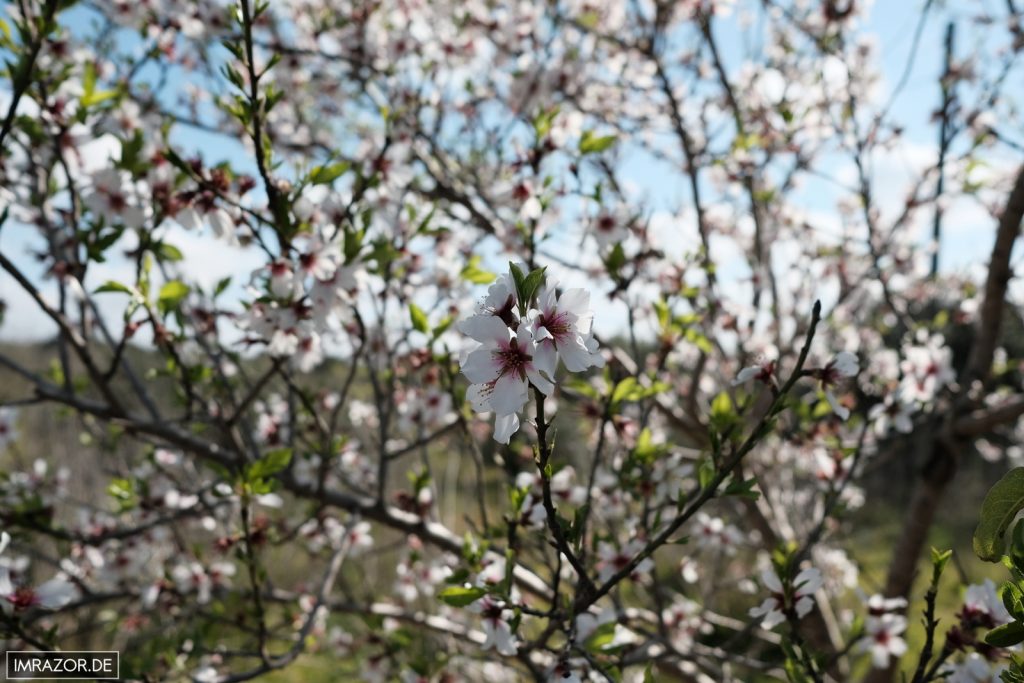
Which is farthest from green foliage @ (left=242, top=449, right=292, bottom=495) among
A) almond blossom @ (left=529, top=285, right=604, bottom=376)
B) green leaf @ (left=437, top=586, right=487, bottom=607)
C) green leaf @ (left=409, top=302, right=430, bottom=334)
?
almond blossom @ (left=529, top=285, right=604, bottom=376)

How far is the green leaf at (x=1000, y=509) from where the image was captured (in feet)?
2.75

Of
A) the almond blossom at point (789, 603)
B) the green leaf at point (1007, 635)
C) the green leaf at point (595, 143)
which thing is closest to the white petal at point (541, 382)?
the green leaf at point (1007, 635)

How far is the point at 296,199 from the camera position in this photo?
161 centimetres

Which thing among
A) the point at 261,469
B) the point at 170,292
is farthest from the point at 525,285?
the point at 170,292

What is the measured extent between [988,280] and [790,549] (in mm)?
1510

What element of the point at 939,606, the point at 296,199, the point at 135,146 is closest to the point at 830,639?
the point at 296,199

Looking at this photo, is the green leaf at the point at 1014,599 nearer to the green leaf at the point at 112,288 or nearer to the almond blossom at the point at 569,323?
the almond blossom at the point at 569,323

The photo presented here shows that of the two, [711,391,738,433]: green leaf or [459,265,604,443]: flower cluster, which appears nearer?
[459,265,604,443]: flower cluster

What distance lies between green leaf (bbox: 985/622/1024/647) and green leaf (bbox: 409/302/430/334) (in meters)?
1.42

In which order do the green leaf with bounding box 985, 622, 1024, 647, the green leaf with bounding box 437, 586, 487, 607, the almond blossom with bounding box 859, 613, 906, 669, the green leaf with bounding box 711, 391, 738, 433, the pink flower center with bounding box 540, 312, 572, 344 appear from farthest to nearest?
the almond blossom with bounding box 859, 613, 906, 669 < the green leaf with bounding box 711, 391, 738, 433 < the green leaf with bounding box 437, 586, 487, 607 < the pink flower center with bounding box 540, 312, 572, 344 < the green leaf with bounding box 985, 622, 1024, 647

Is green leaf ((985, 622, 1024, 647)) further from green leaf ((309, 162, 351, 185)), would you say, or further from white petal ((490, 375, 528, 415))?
green leaf ((309, 162, 351, 185))

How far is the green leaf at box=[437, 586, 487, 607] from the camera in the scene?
46.0 inches

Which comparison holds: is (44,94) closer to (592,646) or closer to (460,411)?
(460,411)

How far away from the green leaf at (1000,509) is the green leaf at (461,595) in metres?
Answer: 0.79
